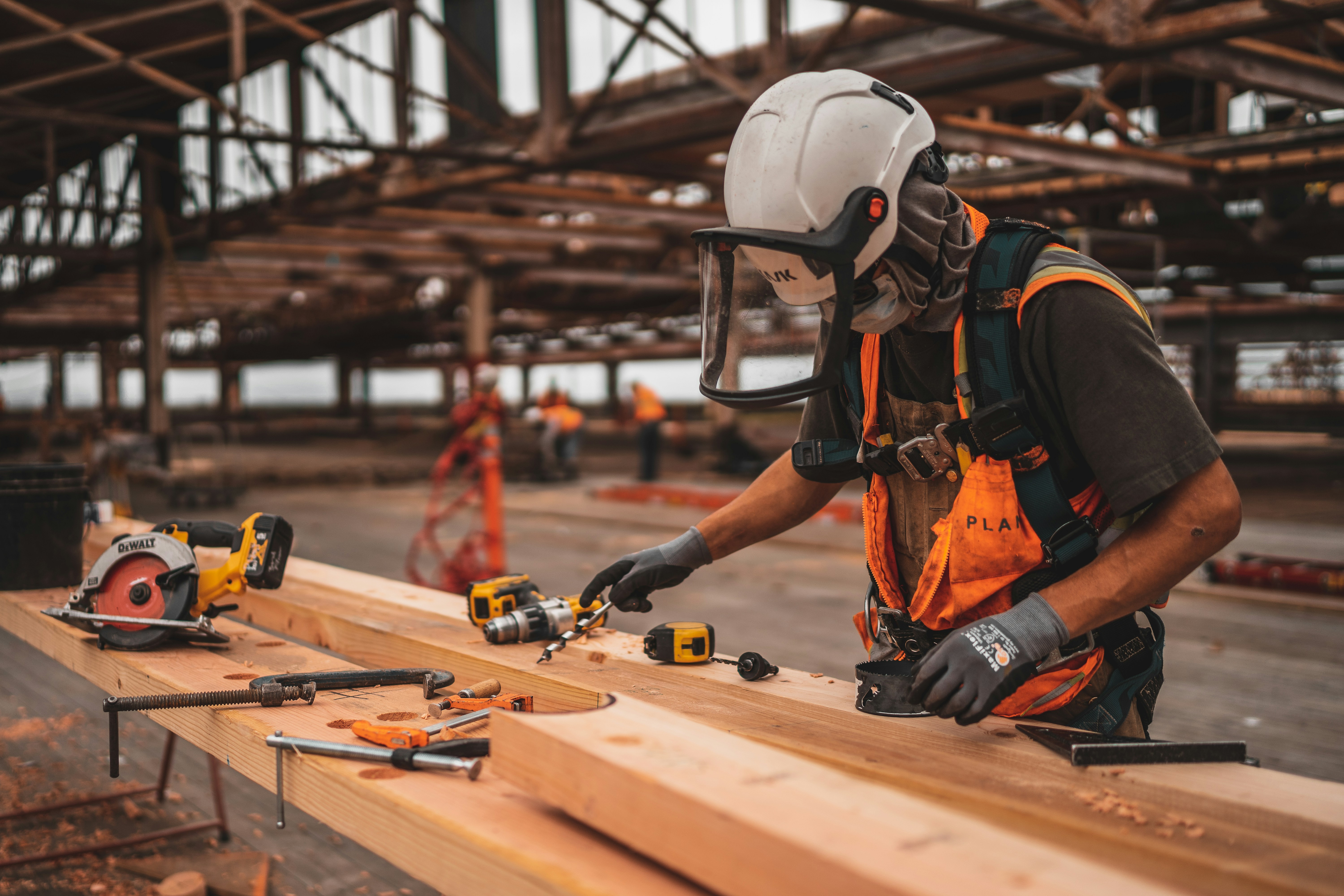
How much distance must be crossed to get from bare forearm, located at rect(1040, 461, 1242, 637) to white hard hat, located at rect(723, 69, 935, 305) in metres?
0.60

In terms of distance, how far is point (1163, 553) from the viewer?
1.54 metres

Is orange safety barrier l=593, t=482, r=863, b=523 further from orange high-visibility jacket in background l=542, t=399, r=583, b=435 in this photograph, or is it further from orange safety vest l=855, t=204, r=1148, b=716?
orange safety vest l=855, t=204, r=1148, b=716

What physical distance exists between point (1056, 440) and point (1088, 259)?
329 millimetres

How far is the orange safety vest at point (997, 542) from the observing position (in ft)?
5.48

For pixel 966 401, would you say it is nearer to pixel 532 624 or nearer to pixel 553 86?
pixel 532 624

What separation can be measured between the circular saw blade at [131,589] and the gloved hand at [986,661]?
1.80 m

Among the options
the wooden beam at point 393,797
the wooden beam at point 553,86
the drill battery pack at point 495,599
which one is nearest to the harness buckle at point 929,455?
the wooden beam at point 393,797

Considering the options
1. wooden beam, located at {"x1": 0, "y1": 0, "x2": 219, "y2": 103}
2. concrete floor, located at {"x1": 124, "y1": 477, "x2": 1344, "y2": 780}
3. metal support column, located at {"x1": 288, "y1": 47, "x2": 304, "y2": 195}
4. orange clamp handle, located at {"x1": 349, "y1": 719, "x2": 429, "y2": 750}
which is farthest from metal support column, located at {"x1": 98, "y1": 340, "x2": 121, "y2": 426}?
orange clamp handle, located at {"x1": 349, "y1": 719, "x2": 429, "y2": 750}

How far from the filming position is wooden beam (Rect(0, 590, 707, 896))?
46.8 inches

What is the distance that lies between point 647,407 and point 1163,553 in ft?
46.5

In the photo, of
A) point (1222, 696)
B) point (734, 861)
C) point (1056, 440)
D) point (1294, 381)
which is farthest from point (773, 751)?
point (1294, 381)

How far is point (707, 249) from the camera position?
179cm

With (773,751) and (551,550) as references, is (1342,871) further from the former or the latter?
(551,550)

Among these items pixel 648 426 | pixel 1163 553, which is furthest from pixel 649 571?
pixel 648 426
